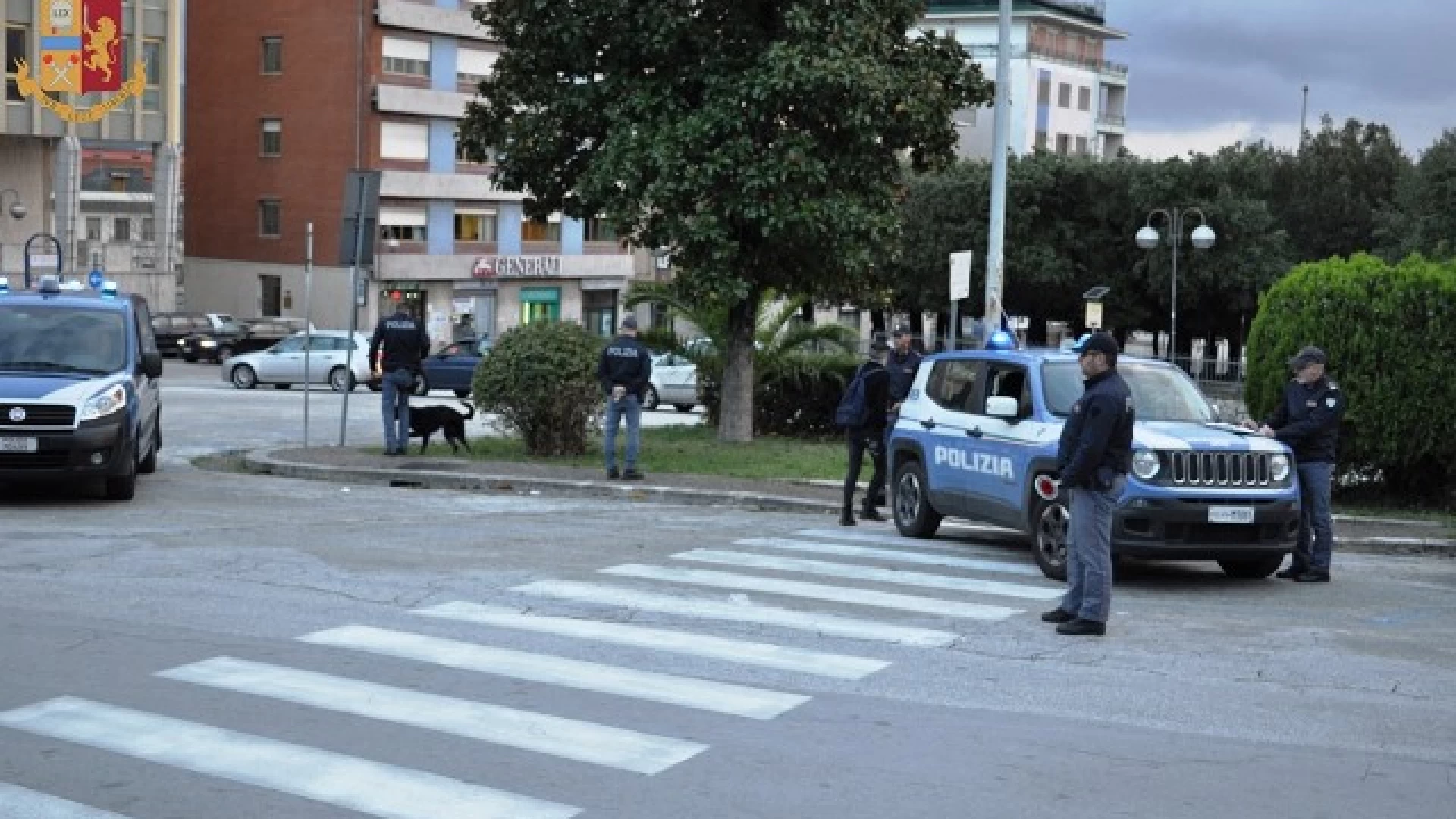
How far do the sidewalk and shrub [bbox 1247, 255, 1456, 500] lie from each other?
3.25 ft

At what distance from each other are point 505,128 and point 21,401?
10316 millimetres

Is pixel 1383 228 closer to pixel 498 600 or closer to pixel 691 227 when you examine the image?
pixel 691 227

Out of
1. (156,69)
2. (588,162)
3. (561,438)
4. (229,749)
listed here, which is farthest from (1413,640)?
(156,69)

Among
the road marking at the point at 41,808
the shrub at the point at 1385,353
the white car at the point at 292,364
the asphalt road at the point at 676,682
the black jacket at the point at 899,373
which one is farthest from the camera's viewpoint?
the white car at the point at 292,364

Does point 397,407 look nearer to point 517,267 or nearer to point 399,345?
point 399,345

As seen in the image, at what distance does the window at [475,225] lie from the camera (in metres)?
72.2

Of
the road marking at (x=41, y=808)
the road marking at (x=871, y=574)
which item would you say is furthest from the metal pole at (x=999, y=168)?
the road marking at (x=41, y=808)

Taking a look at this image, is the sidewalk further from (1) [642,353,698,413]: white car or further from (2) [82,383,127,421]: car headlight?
(1) [642,353,698,413]: white car

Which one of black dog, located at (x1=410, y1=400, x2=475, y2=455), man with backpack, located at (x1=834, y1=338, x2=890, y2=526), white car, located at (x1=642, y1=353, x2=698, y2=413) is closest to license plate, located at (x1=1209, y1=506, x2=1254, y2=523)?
man with backpack, located at (x1=834, y1=338, x2=890, y2=526)

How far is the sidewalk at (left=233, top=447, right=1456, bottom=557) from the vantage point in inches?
664

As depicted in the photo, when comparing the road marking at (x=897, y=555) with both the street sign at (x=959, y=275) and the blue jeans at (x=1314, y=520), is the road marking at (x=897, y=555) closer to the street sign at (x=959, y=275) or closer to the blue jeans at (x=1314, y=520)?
the blue jeans at (x=1314, y=520)

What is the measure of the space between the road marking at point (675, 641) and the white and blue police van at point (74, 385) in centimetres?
649

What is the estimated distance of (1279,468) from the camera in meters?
13.2

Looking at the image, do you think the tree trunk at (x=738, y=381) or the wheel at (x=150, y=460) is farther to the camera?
the tree trunk at (x=738, y=381)
